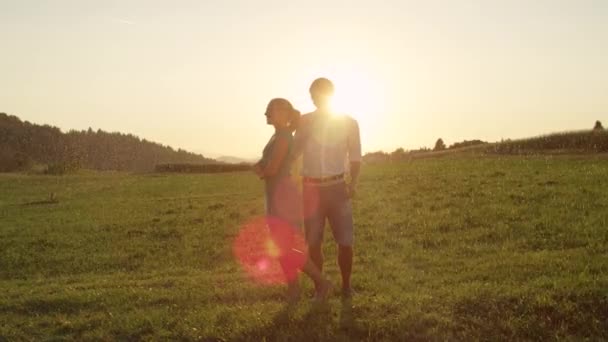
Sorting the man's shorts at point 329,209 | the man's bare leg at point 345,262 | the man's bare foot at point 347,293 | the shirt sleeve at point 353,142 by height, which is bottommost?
the man's bare foot at point 347,293

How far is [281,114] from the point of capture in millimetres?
8609

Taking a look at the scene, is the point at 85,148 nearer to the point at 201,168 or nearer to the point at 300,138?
the point at 201,168

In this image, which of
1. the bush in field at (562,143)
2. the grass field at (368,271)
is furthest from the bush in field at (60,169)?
the bush in field at (562,143)

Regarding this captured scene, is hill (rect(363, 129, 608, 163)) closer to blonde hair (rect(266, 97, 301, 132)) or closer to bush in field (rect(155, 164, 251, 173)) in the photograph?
bush in field (rect(155, 164, 251, 173))

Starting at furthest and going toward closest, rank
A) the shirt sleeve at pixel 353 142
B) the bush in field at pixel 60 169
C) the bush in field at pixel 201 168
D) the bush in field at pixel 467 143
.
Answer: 1. the bush in field at pixel 60 169
2. the bush in field at pixel 201 168
3. the bush in field at pixel 467 143
4. the shirt sleeve at pixel 353 142

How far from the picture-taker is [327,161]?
8523 mm

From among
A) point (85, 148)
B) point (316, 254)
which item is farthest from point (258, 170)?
point (85, 148)

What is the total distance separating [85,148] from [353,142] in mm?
89115

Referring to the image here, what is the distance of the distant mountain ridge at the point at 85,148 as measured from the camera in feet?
277

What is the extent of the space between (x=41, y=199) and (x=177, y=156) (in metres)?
67.2

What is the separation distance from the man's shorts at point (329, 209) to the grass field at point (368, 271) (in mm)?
975

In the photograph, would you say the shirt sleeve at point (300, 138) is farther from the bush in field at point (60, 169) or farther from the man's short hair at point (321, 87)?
the bush in field at point (60, 169)

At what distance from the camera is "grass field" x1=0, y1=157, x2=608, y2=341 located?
26.8 ft

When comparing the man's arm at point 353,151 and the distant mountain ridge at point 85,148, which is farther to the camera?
the distant mountain ridge at point 85,148
